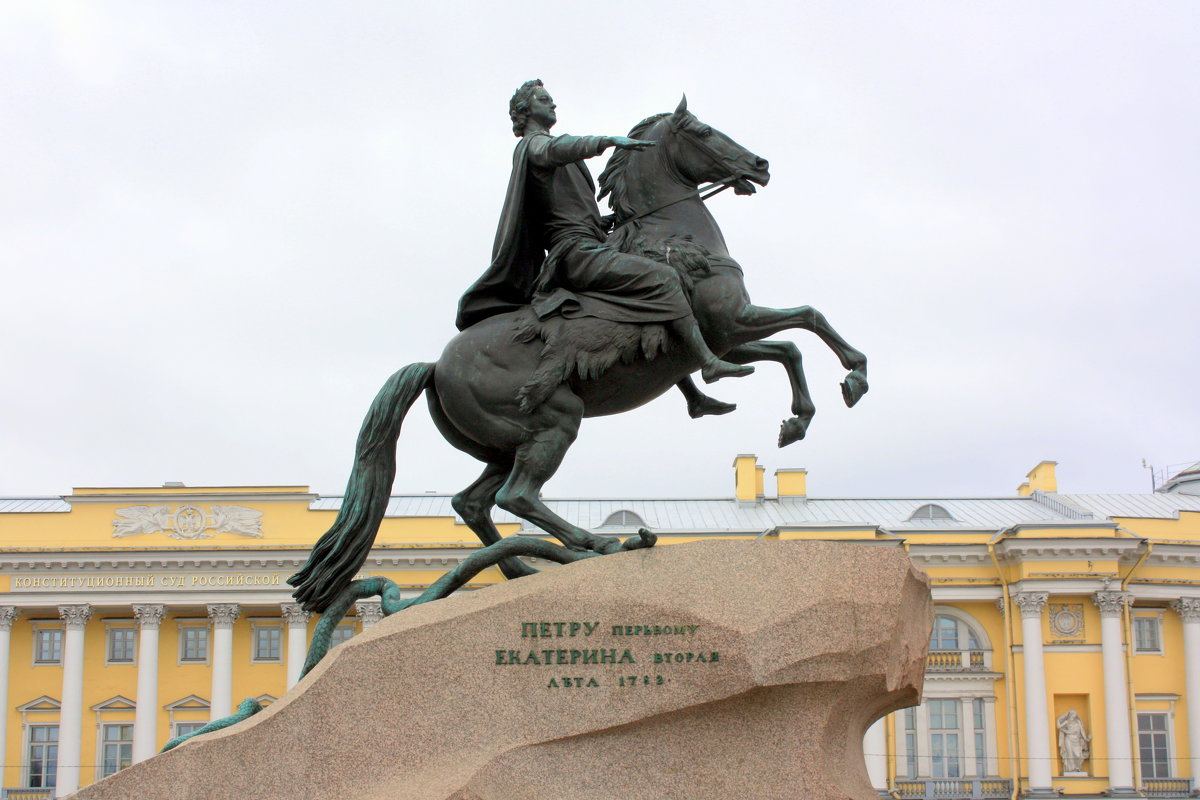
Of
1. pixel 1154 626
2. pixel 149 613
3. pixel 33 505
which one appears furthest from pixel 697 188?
pixel 33 505

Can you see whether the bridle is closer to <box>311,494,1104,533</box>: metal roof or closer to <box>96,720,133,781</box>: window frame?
<box>311,494,1104,533</box>: metal roof

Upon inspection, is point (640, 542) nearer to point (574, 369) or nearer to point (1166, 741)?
point (574, 369)

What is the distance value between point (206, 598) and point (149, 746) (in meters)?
4.56

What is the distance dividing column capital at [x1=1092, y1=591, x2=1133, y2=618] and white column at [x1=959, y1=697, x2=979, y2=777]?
15.4 feet

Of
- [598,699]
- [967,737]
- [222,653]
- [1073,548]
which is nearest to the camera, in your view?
[598,699]

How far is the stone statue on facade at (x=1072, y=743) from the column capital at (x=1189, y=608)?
15.8 feet

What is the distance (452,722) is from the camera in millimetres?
5840

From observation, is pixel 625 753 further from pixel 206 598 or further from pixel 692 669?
pixel 206 598

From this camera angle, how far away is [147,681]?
4316 centimetres

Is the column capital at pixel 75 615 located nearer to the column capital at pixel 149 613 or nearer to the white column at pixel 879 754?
the column capital at pixel 149 613

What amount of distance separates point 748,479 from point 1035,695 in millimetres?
11527

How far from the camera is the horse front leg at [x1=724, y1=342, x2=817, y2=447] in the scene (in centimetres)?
697

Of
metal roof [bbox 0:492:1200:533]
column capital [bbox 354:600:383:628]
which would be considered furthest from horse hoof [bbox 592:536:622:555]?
metal roof [bbox 0:492:1200:533]

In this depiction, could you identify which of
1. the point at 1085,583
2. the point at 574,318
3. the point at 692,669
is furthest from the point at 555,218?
the point at 1085,583
